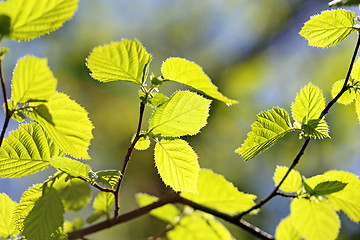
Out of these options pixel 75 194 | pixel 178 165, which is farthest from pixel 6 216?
pixel 178 165

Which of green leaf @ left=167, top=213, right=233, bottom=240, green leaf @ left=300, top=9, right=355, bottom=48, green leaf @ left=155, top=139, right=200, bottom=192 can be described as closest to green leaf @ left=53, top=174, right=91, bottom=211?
green leaf @ left=167, top=213, right=233, bottom=240

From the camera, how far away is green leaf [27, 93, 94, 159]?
68 cm

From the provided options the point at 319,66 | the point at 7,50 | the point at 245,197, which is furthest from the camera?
the point at 319,66

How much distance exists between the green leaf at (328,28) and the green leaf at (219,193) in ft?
1.49

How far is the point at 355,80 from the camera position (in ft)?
2.87

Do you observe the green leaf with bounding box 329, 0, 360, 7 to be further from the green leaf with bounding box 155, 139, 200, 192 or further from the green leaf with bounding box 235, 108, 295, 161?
the green leaf with bounding box 155, 139, 200, 192

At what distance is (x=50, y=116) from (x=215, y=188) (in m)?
0.58

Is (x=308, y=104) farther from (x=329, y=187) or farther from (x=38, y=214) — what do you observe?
(x=38, y=214)

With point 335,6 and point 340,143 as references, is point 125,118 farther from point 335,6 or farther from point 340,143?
point 335,6

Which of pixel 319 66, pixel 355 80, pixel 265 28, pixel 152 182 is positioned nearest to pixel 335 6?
pixel 355 80

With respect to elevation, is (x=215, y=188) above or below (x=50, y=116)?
below

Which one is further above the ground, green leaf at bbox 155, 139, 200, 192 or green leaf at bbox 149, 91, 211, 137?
green leaf at bbox 149, 91, 211, 137

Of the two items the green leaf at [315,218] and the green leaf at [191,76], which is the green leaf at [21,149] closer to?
the green leaf at [191,76]

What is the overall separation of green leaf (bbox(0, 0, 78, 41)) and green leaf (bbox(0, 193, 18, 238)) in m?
0.47
